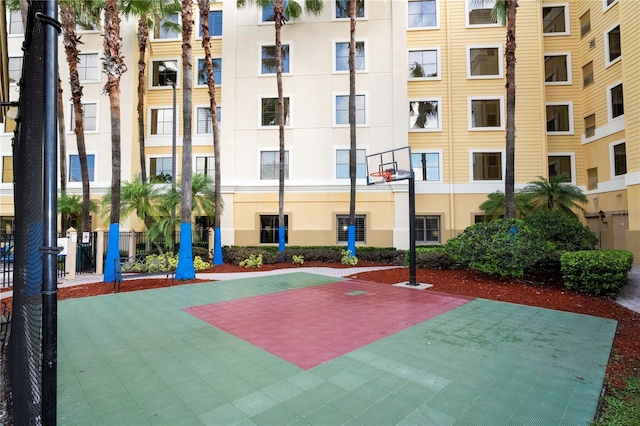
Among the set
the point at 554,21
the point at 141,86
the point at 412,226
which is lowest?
the point at 412,226

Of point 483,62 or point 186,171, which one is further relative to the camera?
point 483,62

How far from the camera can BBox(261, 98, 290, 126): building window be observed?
2033cm

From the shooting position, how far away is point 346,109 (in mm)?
20094

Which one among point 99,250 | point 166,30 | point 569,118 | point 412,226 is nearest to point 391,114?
point 569,118

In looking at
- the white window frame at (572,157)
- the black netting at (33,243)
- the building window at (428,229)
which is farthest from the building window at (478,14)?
the black netting at (33,243)

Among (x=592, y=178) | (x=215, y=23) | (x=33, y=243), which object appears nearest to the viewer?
(x=33, y=243)

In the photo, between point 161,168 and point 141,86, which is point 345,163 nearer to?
point 161,168

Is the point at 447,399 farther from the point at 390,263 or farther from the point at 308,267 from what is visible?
the point at 390,263

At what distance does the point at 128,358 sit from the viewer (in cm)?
482

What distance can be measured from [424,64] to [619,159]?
1158 cm

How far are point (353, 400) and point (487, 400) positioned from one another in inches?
57.9

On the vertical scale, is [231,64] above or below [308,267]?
above

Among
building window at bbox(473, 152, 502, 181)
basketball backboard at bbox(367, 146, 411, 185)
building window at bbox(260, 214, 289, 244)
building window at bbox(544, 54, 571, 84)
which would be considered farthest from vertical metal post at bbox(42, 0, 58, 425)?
building window at bbox(544, 54, 571, 84)

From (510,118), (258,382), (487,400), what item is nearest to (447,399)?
(487,400)
